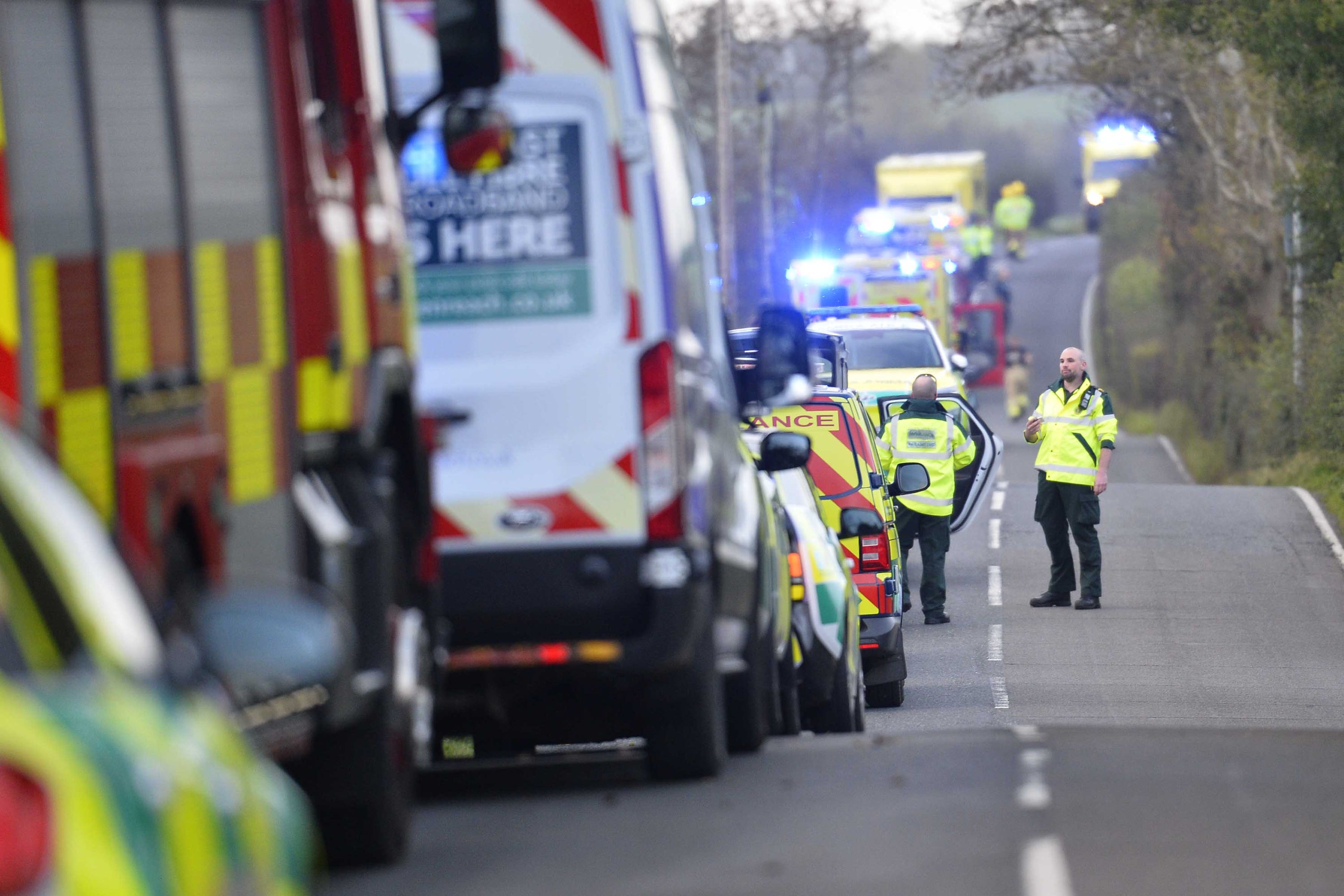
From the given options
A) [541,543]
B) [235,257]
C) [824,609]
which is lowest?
[824,609]

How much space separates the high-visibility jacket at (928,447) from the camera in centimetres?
1912

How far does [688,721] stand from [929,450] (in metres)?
11.2

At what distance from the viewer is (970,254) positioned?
2281 inches

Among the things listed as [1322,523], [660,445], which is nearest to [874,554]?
[660,445]

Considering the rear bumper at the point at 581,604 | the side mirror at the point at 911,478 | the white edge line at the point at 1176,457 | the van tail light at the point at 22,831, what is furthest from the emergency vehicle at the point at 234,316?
the white edge line at the point at 1176,457

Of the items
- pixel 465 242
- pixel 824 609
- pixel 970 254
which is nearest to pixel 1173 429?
pixel 970 254

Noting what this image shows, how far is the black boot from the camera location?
19.8 meters

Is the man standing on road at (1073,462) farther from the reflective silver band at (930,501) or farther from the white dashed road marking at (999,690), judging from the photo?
the white dashed road marking at (999,690)

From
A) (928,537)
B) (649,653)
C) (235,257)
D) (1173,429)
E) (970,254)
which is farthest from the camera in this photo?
(970,254)

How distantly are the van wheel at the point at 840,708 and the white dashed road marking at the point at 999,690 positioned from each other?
8.38ft

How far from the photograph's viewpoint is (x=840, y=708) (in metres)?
12.0

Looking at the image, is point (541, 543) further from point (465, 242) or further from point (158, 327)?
point (158, 327)

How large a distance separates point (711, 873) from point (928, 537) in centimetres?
1268

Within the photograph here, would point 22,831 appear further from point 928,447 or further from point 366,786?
point 928,447
